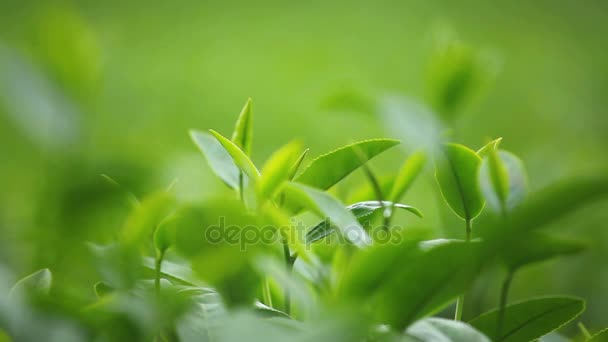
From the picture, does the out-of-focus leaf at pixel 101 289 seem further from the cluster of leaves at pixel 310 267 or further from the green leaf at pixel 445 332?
the green leaf at pixel 445 332

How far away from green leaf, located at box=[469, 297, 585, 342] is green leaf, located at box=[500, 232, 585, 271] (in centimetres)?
9

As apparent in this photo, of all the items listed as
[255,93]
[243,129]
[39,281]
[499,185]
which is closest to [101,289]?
[39,281]

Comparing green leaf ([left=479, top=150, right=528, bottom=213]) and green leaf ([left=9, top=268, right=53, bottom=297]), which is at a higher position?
green leaf ([left=479, top=150, right=528, bottom=213])

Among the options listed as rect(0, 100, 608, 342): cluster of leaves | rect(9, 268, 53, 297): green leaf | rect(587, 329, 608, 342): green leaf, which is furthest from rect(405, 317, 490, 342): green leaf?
rect(9, 268, 53, 297): green leaf

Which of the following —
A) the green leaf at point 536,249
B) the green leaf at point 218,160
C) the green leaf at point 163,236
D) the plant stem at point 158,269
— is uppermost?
the green leaf at point 218,160

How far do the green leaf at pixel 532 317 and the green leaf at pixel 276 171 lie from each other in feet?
0.54

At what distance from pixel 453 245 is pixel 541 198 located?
0.16ft

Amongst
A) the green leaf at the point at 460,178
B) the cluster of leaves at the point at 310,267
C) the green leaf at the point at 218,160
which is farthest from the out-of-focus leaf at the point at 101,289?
the green leaf at the point at 460,178

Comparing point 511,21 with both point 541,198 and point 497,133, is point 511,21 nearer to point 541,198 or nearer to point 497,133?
point 497,133

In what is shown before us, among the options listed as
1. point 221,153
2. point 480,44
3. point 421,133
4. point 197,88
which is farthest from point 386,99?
point 480,44

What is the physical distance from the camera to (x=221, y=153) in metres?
0.46

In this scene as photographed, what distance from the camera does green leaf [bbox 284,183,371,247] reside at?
1.08 ft

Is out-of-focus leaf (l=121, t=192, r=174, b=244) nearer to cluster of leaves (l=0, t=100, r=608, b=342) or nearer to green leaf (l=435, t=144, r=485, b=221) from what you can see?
cluster of leaves (l=0, t=100, r=608, b=342)

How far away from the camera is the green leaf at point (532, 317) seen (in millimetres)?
395
